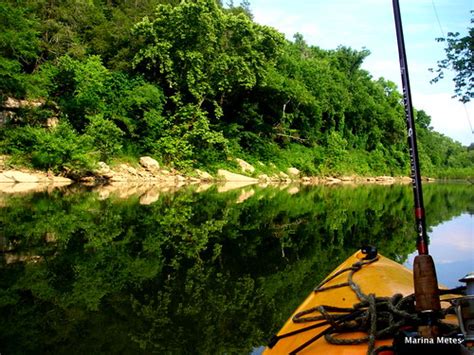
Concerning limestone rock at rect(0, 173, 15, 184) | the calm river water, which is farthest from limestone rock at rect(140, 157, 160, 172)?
the calm river water

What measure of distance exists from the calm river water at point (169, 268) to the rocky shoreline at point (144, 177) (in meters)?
9.70

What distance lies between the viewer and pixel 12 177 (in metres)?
19.6

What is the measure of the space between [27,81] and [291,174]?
2080 centimetres

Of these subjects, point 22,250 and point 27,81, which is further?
point 27,81

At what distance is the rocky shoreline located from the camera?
1947cm

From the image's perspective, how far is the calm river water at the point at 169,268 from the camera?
345cm

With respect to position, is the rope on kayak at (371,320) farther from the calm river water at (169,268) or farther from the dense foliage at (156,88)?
the dense foliage at (156,88)

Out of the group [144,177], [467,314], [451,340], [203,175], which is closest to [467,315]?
[467,314]

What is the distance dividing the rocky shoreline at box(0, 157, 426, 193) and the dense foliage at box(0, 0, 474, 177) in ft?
2.27

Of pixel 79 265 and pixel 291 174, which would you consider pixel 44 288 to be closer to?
pixel 79 265

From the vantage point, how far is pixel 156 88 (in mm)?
26750

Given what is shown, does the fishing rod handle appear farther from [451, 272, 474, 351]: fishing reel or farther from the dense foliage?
the dense foliage

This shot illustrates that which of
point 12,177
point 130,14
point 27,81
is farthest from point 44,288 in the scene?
point 130,14

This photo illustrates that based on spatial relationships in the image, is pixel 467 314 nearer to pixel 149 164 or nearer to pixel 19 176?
pixel 19 176
